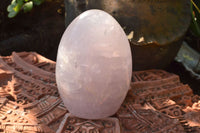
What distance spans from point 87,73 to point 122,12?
49.6 inches

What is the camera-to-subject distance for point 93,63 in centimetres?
162

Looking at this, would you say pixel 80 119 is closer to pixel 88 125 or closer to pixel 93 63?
pixel 88 125

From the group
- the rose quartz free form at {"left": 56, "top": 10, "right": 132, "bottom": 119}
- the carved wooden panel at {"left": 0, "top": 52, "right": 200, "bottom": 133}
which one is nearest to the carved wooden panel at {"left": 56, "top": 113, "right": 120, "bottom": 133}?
the carved wooden panel at {"left": 0, "top": 52, "right": 200, "bottom": 133}

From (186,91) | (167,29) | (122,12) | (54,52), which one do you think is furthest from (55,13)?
(186,91)

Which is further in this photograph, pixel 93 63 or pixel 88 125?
pixel 88 125

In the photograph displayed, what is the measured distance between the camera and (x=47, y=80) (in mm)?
2594

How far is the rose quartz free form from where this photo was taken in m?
1.62

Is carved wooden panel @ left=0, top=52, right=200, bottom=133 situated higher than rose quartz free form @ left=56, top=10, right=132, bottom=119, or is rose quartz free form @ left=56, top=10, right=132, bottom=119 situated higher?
rose quartz free form @ left=56, top=10, right=132, bottom=119

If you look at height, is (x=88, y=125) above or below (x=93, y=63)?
below

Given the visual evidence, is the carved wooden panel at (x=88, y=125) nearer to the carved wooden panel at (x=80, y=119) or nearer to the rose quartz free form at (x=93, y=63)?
the carved wooden panel at (x=80, y=119)

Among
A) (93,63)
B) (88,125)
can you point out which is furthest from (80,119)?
(93,63)

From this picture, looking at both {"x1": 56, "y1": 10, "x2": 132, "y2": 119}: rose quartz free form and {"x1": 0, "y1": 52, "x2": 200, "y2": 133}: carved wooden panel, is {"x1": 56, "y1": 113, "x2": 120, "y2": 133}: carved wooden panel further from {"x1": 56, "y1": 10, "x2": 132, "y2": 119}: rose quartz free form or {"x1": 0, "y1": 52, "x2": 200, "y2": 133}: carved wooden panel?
{"x1": 56, "y1": 10, "x2": 132, "y2": 119}: rose quartz free form

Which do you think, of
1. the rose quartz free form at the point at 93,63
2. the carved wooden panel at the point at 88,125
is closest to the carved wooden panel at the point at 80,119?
the carved wooden panel at the point at 88,125

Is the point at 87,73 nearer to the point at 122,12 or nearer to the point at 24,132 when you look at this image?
the point at 24,132
